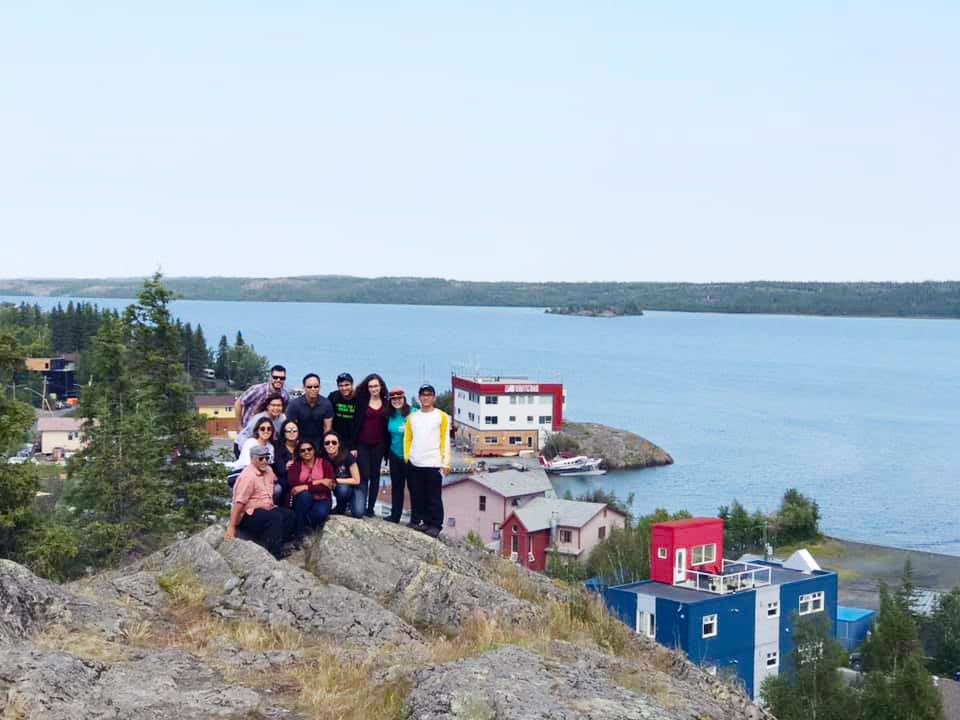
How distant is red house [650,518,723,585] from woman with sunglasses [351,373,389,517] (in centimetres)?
1394

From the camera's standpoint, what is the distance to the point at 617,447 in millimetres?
69375

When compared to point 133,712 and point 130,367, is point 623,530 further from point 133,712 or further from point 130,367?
point 133,712

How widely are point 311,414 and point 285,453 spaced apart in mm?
383

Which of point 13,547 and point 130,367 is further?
point 130,367

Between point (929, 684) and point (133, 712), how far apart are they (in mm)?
15987

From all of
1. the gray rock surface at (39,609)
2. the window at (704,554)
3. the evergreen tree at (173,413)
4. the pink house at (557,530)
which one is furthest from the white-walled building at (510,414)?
the gray rock surface at (39,609)

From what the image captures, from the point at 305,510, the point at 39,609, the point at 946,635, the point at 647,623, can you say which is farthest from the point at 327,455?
the point at 946,635

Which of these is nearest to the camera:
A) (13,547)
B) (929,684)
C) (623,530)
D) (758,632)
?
(13,547)

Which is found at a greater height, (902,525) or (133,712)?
(133,712)

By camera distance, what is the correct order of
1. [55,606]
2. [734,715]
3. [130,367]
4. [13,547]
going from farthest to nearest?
[130,367] < [13,547] < [55,606] < [734,715]

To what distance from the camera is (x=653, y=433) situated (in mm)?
76062

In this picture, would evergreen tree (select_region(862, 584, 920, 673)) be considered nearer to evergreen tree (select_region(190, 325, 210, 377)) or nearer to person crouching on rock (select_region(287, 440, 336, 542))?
person crouching on rock (select_region(287, 440, 336, 542))

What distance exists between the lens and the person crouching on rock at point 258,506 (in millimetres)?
8320

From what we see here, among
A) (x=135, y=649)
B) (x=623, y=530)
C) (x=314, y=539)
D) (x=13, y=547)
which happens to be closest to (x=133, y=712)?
(x=135, y=649)
